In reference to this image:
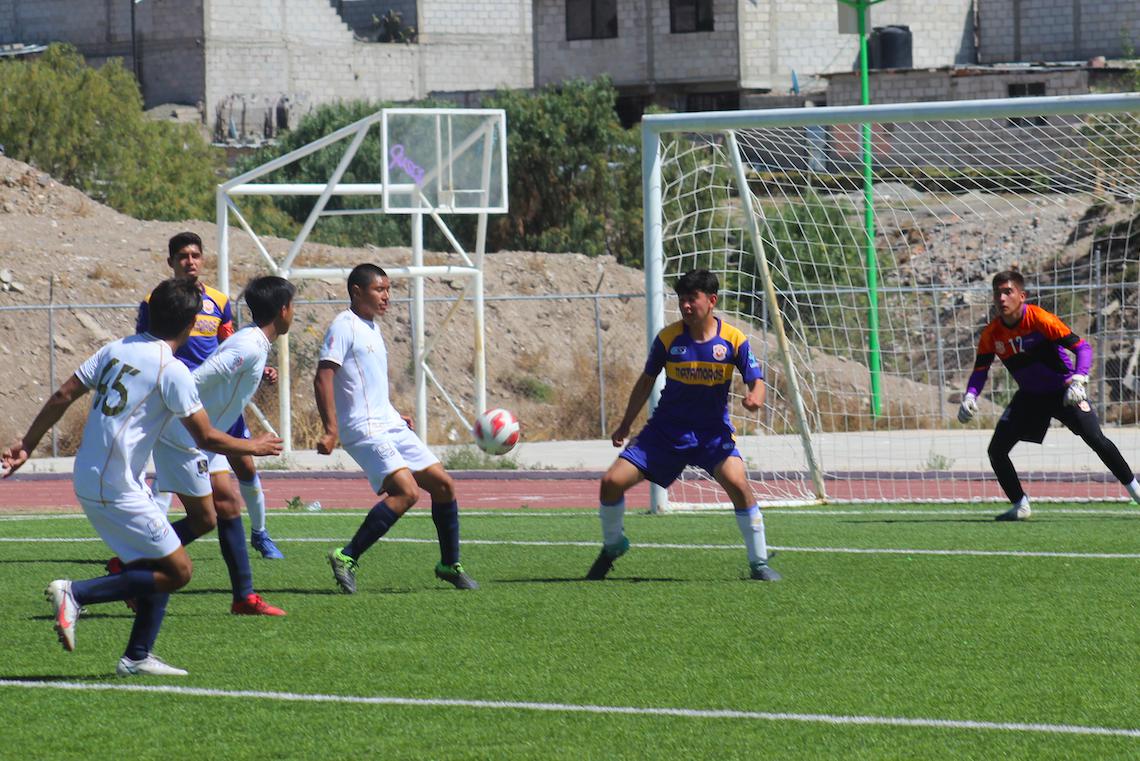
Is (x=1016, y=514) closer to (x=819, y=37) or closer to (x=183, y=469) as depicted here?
(x=183, y=469)

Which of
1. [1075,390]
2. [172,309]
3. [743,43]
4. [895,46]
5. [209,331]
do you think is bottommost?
[1075,390]

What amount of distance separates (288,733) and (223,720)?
35 centimetres

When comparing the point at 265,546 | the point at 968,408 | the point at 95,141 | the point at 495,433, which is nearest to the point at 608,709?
the point at 495,433

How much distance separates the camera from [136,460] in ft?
23.2

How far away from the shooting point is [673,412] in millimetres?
9844

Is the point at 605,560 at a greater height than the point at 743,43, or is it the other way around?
the point at 743,43

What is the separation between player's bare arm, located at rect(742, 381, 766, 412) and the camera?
9.45 m

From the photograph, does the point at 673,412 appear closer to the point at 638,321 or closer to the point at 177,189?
the point at 638,321

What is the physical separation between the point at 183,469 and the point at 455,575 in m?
1.87

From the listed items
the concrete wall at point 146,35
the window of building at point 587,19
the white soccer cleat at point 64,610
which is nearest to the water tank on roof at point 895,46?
the window of building at point 587,19

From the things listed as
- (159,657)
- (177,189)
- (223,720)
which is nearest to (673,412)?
(159,657)

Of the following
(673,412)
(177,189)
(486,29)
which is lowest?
(673,412)

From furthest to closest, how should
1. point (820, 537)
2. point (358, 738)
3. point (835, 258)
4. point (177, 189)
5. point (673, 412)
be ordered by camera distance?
1. point (177, 189)
2. point (835, 258)
3. point (820, 537)
4. point (673, 412)
5. point (358, 738)

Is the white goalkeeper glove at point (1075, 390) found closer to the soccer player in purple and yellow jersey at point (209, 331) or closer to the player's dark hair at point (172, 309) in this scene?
the soccer player in purple and yellow jersey at point (209, 331)
